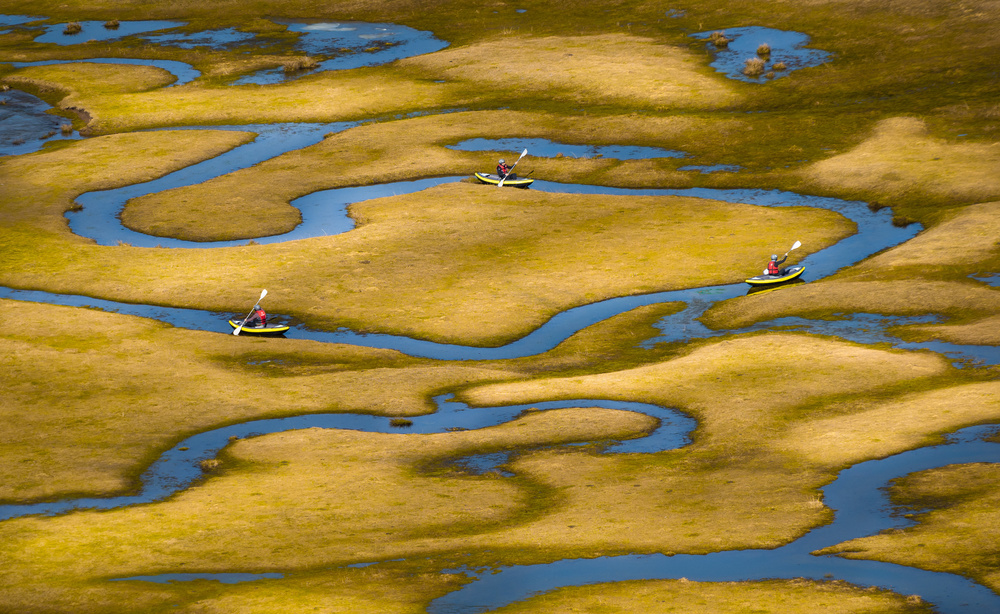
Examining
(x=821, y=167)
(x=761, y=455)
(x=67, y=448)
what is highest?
(x=821, y=167)

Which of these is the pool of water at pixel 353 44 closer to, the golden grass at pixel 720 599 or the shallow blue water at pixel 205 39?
the shallow blue water at pixel 205 39

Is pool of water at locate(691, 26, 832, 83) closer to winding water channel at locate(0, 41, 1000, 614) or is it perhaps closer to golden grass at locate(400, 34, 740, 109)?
golden grass at locate(400, 34, 740, 109)

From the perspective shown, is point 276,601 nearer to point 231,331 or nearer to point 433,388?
point 433,388

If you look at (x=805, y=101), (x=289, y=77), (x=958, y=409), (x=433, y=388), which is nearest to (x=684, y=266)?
(x=433, y=388)

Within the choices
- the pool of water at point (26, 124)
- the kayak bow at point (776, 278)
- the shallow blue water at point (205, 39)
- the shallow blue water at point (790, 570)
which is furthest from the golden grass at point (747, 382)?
the shallow blue water at point (205, 39)

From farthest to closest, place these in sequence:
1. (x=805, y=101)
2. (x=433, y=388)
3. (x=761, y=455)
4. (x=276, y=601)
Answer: (x=805, y=101)
(x=433, y=388)
(x=761, y=455)
(x=276, y=601)

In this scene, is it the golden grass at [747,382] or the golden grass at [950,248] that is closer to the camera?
the golden grass at [747,382]
